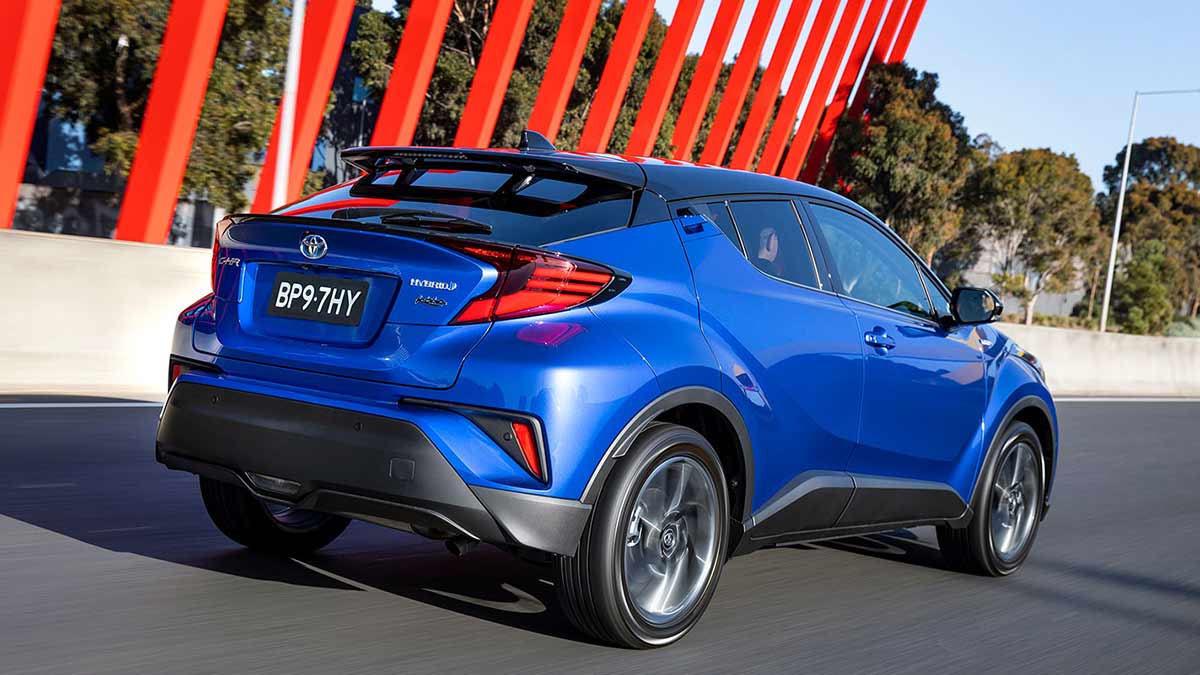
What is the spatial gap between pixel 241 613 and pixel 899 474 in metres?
2.69

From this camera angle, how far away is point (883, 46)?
1853 inches

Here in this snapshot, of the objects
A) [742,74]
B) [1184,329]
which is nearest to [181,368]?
[742,74]

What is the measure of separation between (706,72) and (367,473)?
94.0 feet

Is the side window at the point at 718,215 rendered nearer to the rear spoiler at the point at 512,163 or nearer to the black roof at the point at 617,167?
the black roof at the point at 617,167

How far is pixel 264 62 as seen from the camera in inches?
954

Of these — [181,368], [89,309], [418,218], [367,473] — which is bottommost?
[367,473]

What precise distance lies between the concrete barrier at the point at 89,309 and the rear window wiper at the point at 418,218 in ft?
23.5

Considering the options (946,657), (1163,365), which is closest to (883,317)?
(946,657)

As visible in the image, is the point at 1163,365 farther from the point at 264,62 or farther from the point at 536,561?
the point at 536,561

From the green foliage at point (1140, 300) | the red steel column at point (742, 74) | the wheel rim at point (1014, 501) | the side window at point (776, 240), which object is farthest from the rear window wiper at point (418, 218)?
the green foliage at point (1140, 300)

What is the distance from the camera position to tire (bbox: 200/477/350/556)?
5547mm

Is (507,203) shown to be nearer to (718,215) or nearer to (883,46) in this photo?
(718,215)

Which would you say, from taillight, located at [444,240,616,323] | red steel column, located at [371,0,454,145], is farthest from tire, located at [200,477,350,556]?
red steel column, located at [371,0,454,145]

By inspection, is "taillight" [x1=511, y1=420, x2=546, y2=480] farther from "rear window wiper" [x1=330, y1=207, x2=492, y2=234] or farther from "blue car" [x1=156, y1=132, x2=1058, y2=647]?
"rear window wiper" [x1=330, y1=207, x2=492, y2=234]
